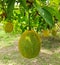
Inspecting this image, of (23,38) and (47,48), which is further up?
(23,38)

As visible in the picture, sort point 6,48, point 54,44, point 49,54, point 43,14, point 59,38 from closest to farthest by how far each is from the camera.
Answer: point 43,14 → point 49,54 → point 6,48 → point 54,44 → point 59,38

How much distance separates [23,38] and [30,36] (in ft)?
0.09

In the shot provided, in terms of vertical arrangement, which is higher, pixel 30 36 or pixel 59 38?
pixel 30 36

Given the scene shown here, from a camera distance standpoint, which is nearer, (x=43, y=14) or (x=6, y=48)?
(x=43, y=14)

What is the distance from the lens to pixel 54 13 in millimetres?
642

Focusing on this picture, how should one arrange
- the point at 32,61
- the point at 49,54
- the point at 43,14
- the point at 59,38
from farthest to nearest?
the point at 59,38, the point at 49,54, the point at 32,61, the point at 43,14

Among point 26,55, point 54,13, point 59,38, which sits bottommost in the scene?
point 59,38

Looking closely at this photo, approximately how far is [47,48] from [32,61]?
4.14 feet

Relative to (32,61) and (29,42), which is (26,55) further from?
(32,61)

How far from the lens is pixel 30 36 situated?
746 mm

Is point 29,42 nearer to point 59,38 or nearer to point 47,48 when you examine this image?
point 47,48

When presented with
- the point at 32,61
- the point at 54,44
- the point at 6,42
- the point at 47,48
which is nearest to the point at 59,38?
the point at 54,44

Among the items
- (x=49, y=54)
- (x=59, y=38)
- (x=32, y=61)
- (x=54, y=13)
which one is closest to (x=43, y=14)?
(x=54, y=13)

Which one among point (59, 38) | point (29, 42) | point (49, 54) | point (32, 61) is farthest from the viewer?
point (59, 38)
